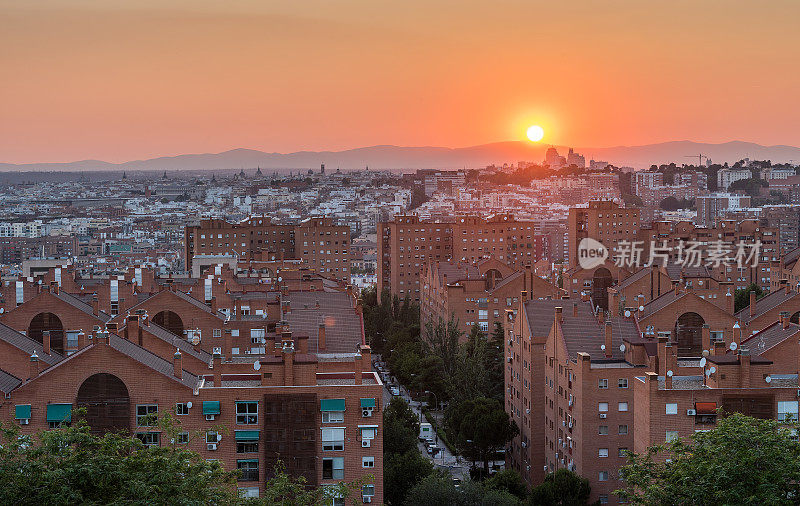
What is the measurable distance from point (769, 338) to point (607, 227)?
171 ft

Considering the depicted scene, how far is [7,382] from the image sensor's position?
20.0 m

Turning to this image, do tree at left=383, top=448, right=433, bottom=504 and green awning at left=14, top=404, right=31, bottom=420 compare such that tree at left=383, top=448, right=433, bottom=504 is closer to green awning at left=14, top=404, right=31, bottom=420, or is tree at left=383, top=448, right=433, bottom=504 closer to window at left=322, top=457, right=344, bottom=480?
window at left=322, top=457, right=344, bottom=480

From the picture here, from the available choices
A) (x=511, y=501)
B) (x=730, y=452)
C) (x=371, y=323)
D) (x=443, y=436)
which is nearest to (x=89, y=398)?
(x=511, y=501)

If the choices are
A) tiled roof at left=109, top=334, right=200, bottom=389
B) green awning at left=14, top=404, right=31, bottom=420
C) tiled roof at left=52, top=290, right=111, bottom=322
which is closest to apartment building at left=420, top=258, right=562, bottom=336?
tiled roof at left=52, top=290, right=111, bottom=322

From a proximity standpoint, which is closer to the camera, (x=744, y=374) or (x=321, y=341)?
(x=744, y=374)

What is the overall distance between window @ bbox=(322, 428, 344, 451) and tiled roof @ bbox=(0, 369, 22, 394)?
16.9 feet

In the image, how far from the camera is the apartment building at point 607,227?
247 ft

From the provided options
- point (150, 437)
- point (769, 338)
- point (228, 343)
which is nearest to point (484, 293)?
point (769, 338)

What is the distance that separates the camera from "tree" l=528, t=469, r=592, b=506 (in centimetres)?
2442

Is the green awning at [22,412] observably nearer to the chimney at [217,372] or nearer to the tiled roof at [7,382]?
the tiled roof at [7,382]

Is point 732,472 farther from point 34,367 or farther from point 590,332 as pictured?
point 590,332

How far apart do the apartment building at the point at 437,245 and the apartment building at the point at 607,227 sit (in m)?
3.65

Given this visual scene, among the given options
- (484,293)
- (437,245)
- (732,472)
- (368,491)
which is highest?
(732,472)

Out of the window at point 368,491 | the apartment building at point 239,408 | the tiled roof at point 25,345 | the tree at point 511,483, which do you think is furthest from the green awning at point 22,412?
the tree at point 511,483
